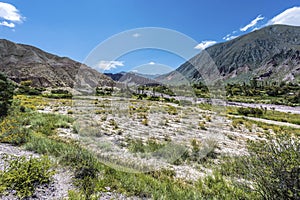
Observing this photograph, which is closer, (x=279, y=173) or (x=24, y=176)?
(x=279, y=173)

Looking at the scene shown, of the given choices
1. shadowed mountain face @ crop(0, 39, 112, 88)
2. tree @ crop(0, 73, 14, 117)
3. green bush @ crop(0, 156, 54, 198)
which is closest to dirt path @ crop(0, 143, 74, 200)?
green bush @ crop(0, 156, 54, 198)

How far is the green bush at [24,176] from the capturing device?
11.6 feet

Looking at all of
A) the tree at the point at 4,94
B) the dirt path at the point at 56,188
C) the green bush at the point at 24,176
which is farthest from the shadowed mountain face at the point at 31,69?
the dirt path at the point at 56,188

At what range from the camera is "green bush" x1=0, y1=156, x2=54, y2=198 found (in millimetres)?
3541

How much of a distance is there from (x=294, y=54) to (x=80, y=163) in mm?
238590

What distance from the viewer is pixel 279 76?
6058 inches

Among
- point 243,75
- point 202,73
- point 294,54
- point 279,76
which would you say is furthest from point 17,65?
point 294,54

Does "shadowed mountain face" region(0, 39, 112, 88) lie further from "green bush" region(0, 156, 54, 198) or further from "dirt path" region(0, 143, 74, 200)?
"dirt path" region(0, 143, 74, 200)

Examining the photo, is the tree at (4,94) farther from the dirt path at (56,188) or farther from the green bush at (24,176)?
the green bush at (24,176)

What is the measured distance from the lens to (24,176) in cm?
383

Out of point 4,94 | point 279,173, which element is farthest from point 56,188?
point 4,94

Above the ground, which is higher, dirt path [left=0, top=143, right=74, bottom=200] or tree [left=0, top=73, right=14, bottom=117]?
tree [left=0, top=73, right=14, bottom=117]

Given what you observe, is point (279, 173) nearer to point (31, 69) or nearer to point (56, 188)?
point (56, 188)

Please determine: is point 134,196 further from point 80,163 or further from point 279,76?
point 279,76
